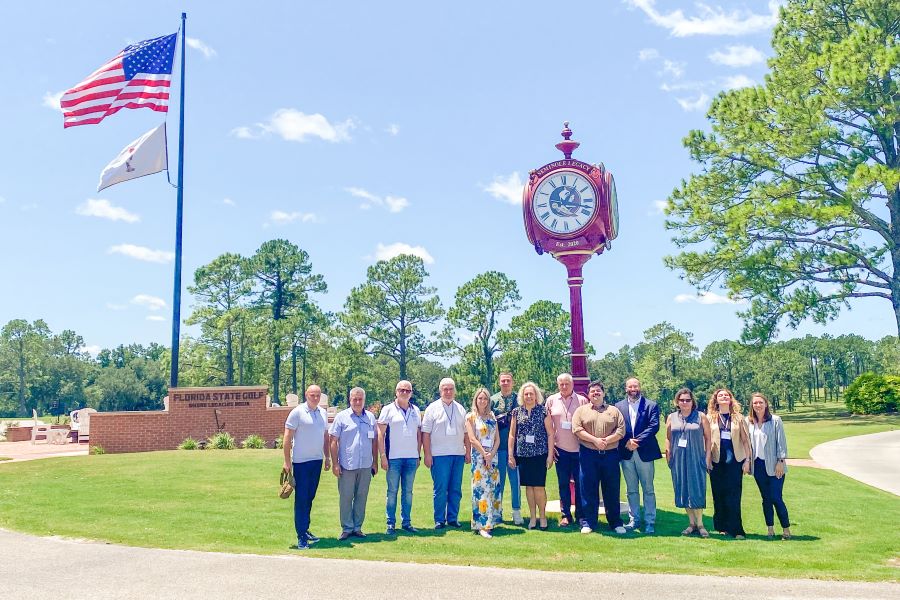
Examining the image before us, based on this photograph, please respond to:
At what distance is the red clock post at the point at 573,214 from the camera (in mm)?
10289

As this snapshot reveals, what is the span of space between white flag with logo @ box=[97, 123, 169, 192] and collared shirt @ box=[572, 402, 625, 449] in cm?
1541

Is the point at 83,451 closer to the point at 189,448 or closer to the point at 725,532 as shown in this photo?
the point at 189,448

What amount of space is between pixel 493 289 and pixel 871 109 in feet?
83.2

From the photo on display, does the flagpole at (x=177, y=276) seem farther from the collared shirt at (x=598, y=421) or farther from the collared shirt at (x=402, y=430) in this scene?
the collared shirt at (x=598, y=421)

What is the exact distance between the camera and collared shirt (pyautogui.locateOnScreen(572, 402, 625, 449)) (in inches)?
322

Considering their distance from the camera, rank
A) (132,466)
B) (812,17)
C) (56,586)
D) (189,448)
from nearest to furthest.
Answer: (56,586) < (132,466) < (189,448) < (812,17)

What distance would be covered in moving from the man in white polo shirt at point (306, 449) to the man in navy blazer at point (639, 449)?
3518mm

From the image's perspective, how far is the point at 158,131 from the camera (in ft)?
63.4

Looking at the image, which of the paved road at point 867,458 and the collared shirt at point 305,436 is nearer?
the collared shirt at point 305,436

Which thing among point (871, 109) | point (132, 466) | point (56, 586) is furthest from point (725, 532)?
point (871, 109)

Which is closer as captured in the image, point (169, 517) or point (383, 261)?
point (169, 517)

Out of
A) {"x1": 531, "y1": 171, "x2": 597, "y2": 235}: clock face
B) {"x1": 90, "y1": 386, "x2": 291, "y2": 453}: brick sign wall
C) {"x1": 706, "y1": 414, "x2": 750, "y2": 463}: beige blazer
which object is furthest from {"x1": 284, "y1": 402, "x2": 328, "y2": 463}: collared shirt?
{"x1": 90, "y1": 386, "x2": 291, "y2": 453}: brick sign wall

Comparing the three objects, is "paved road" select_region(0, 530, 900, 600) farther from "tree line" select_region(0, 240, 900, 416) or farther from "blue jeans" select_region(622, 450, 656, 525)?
"tree line" select_region(0, 240, 900, 416)

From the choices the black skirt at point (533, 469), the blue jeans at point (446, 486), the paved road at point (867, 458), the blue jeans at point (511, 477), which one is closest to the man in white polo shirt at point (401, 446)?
the blue jeans at point (446, 486)
